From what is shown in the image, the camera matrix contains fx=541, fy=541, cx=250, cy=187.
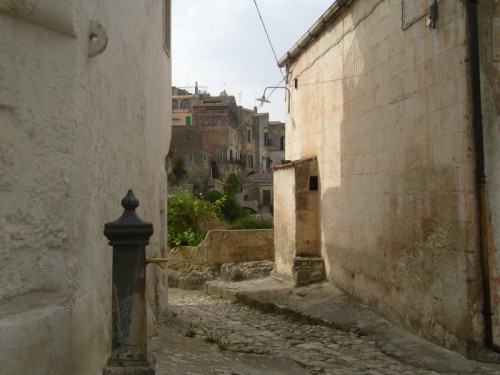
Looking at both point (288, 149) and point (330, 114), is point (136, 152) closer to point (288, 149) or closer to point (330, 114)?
point (330, 114)

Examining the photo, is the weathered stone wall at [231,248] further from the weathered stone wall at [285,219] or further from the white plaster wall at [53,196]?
the white plaster wall at [53,196]

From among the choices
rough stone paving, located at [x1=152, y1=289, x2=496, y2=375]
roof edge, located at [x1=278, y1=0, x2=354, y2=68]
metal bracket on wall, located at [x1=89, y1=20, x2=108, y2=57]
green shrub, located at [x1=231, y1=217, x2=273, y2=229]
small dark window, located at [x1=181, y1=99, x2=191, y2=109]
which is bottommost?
rough stone paving, located at [x1=152, y1=289, x2=496, y2=375]

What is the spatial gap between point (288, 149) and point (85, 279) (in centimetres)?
982

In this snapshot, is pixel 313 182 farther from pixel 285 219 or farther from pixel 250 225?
pixel 250 225

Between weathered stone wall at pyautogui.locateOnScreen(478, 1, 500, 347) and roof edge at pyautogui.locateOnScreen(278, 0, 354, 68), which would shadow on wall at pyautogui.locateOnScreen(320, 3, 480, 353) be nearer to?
weathered stone wall at pyautogui.locateOnScreen(478, 1, 500, 347)

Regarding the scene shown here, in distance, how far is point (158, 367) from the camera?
15.8 ft

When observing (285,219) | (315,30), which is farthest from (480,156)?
(285,219)

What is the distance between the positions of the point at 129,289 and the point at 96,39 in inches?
64.5

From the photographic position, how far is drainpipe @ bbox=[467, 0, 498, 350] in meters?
5.39

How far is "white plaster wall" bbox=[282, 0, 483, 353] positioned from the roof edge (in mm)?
155

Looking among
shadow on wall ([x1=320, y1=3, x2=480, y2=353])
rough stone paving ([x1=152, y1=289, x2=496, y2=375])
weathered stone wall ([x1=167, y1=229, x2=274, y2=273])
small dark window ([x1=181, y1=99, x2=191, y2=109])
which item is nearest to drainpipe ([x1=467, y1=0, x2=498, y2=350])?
shadow on wall ([x1=320, y1=3, x2=480, y2=353])

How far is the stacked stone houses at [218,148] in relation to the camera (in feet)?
167

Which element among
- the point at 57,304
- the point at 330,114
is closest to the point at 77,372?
the point at 57,304

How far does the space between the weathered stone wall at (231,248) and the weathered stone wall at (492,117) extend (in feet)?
32.5
